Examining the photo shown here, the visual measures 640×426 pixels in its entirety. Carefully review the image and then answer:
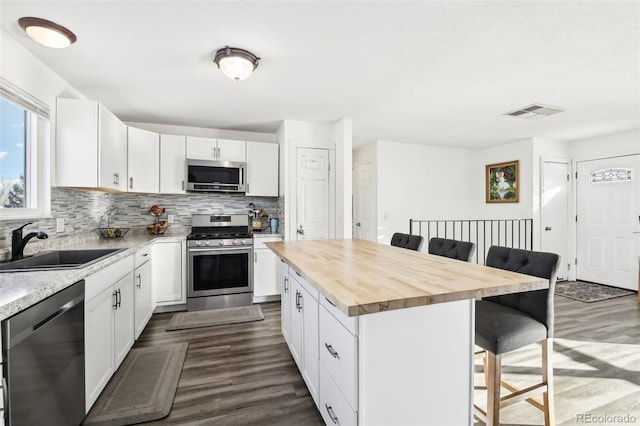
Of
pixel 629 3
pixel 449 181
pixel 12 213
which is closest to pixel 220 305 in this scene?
pixel 12 213

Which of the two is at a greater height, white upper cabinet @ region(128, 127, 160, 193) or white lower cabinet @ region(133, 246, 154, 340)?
white upper cabinet @ region(128, 127, 160, 193)

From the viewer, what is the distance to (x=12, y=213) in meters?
2.06

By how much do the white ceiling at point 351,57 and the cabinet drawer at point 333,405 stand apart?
202cm

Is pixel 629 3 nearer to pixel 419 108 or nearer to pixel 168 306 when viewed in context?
pixel 419 108

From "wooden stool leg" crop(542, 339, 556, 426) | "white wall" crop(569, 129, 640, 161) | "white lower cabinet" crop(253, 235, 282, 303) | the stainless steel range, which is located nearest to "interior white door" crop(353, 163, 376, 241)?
"white lower cabinet" crop(253, 235, 282, 303)

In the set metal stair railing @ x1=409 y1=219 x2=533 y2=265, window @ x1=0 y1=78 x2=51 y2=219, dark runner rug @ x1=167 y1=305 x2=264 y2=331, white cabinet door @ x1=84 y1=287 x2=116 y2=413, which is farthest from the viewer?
metal stair railing @ x1=409 y1=219 x2=533 y2=265

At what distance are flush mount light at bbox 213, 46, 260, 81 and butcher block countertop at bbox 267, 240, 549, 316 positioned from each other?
1.39 m

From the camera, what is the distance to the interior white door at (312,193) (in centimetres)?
398

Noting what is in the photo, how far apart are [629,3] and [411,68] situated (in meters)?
1.25

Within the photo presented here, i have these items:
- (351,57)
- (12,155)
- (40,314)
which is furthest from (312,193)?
(40,314)

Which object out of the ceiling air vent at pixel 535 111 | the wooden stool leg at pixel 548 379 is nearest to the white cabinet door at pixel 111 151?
the wooden stool leg at pixel 548 379

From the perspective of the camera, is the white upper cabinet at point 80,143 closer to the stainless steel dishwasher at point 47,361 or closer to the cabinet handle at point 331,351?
the stainless steel dishwasher at point 47,361

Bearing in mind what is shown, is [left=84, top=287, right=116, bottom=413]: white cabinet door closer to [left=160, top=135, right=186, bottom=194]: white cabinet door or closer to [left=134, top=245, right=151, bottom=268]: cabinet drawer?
[left=134, top=245, right=151, bottom=268]: cabinet drawer

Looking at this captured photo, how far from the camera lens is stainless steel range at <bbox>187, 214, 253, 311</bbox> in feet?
11.7
